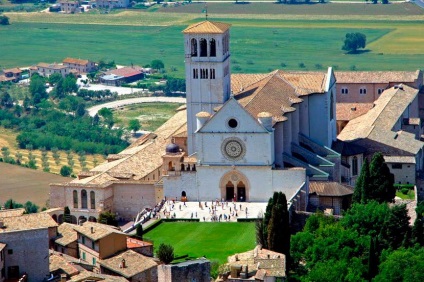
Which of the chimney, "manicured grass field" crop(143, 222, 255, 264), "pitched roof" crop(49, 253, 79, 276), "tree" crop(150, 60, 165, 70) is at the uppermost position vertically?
the chimney

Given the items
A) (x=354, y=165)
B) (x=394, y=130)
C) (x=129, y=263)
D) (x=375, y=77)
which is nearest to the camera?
(x=129, y=263)

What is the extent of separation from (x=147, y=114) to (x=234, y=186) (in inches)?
2611

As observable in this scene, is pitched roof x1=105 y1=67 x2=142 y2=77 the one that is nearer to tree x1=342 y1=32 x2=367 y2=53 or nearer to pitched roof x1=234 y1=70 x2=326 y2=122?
tree x1=342 y1=32 x2=367 y2=53

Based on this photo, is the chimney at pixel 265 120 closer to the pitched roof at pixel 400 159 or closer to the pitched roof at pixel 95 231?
the pitched roof at pixel 400 159

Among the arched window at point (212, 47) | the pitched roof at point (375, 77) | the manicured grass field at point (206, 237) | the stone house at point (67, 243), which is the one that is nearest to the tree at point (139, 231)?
the manicured grass field at point (206, 237)

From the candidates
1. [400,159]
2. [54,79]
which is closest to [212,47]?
[400,159]

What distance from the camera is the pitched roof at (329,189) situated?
85188 mm

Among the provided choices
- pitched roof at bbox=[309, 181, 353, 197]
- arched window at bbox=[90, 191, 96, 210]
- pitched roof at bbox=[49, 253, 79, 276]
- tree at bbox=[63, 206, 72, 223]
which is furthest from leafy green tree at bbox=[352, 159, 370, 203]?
pitched roof at bbox=[49, 253, 79, 276]

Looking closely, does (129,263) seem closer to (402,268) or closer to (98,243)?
(98,243)

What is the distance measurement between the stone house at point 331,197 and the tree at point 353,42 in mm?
96153

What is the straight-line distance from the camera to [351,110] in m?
107

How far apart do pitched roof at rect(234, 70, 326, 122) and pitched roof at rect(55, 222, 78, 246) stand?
15.6m

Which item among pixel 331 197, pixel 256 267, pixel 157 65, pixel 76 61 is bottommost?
pixel 157 65

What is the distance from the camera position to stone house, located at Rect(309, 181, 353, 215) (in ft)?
A: 279
